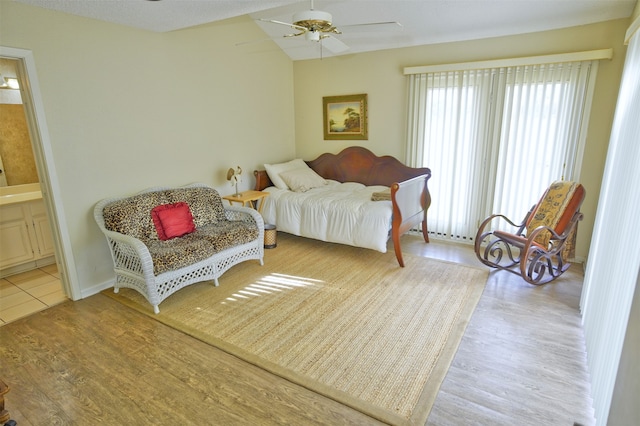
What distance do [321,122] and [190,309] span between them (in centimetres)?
360

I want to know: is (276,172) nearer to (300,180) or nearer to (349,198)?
(300,180)

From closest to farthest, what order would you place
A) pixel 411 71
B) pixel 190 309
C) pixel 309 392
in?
pixel 309 392 < pixel 190 309 < pixel 411 71

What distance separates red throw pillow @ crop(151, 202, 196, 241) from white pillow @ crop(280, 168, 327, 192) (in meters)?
1.61

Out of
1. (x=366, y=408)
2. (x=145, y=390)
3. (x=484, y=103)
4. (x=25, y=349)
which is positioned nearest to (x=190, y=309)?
(x=145, y=390)

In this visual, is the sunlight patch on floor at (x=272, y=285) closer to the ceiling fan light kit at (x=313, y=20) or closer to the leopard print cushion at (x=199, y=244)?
the leopard print cushion at (x=199, y=244)

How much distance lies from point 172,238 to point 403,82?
11.6 feet

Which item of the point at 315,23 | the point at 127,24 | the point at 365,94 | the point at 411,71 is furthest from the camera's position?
the point at 365,94

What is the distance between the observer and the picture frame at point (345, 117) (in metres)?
5.06

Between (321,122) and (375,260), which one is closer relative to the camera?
(375,260)

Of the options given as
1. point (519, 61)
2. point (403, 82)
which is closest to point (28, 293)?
point (403, 82)

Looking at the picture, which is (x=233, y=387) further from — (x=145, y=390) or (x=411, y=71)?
(x=411, y=71)

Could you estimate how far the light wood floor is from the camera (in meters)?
1.89

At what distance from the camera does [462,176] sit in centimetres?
446

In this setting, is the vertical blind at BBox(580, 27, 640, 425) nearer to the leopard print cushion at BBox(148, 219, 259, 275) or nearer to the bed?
the bed
